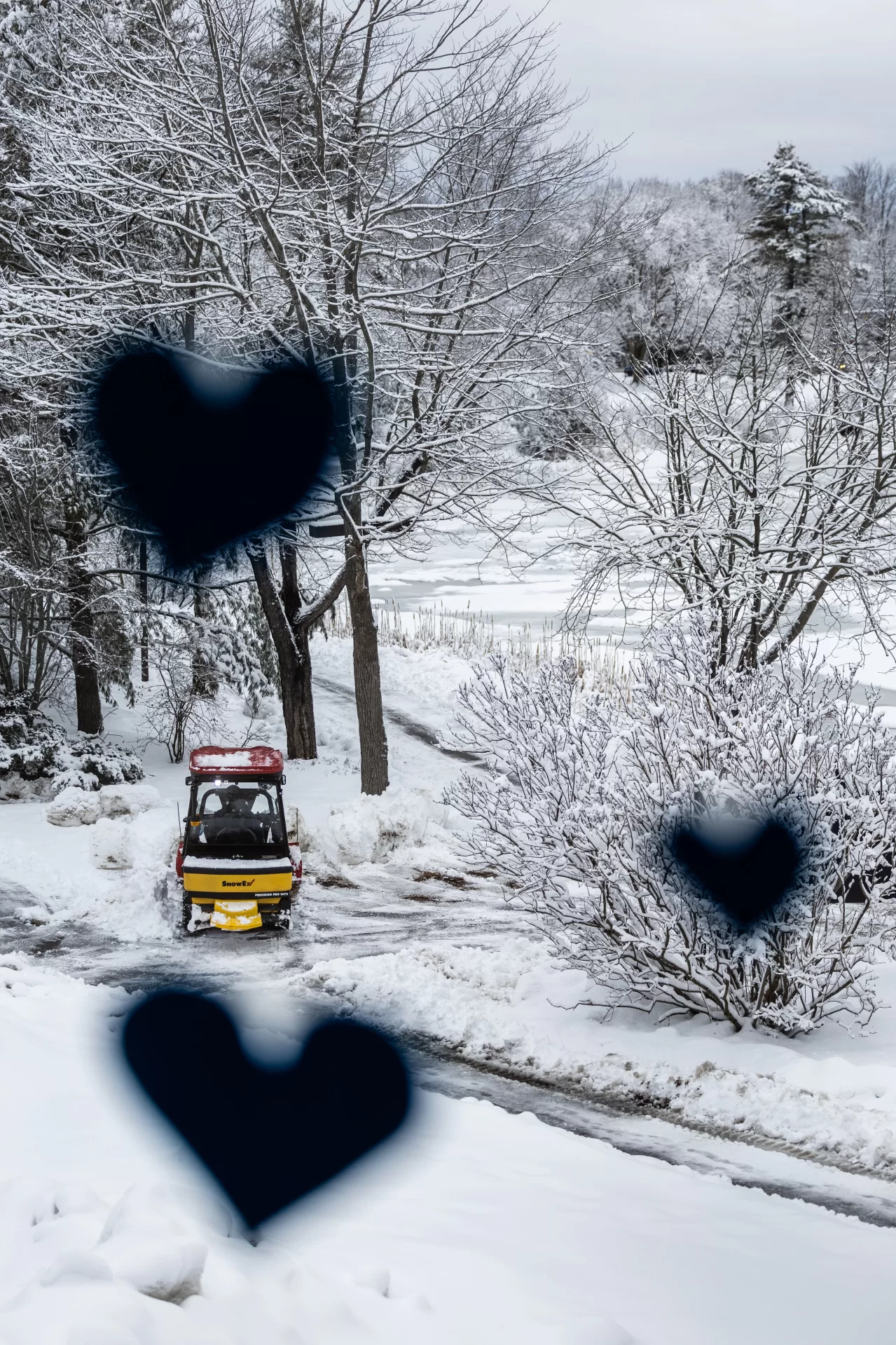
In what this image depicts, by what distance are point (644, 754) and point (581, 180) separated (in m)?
10.4

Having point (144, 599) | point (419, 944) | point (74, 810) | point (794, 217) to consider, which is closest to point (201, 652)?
point (144, 599)

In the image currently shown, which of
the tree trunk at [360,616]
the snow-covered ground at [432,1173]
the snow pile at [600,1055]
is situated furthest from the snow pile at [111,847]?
the snow pile at [600,1055]

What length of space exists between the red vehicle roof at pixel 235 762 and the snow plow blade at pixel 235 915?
167 cm

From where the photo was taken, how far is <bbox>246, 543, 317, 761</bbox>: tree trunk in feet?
60.1

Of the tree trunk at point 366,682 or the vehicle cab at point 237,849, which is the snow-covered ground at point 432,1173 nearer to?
the vehicle cab at point 237,849

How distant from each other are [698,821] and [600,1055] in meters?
1.83

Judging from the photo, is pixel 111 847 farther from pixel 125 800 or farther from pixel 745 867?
pixel 745 867

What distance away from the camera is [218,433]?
16.2 metres

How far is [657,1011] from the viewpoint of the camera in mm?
8602

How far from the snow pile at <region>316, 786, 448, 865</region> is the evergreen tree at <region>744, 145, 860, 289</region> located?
2532cm

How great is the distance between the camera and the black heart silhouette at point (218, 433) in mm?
15797

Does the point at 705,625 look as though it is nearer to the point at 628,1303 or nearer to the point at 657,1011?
the point at 657,1011

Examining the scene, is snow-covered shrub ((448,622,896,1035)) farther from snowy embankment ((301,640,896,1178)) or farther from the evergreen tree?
the evergreen tree

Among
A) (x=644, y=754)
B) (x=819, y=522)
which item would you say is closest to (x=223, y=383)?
(x=819, y=522)
